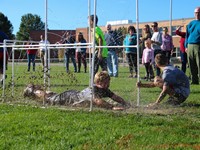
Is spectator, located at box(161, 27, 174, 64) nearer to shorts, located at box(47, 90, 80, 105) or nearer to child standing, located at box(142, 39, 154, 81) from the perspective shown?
child standing, located at box(142, 39, 154, 81)

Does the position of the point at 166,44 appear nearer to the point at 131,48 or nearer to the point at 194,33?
the point at 131,48

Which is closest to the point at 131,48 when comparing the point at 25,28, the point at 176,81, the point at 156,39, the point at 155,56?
the point at 156,39

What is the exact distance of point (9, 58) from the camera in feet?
33.2

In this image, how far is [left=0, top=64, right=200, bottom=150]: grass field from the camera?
4827 mm

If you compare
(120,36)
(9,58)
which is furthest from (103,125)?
(120,36)

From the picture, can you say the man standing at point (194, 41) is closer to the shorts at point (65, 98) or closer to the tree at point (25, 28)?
the shorts at point (65, 98)

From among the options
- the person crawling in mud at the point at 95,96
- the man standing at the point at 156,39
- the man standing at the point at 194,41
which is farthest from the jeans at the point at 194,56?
the man standing at the point at 156,39

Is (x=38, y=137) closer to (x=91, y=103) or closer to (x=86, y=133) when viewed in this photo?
(x=86, y=133)

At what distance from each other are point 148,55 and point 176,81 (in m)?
6.46

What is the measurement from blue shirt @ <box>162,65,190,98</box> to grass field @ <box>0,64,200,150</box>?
282 mm

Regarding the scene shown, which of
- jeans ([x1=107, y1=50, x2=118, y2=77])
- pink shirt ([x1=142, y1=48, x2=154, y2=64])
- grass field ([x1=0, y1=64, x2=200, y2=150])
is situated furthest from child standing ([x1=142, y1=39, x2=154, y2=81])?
grass field ([x1=0, y1=64, x2=200, y2=150])

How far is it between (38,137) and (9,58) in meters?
5.21

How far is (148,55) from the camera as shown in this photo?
14.3 m

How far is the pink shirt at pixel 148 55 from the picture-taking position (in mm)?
14250
